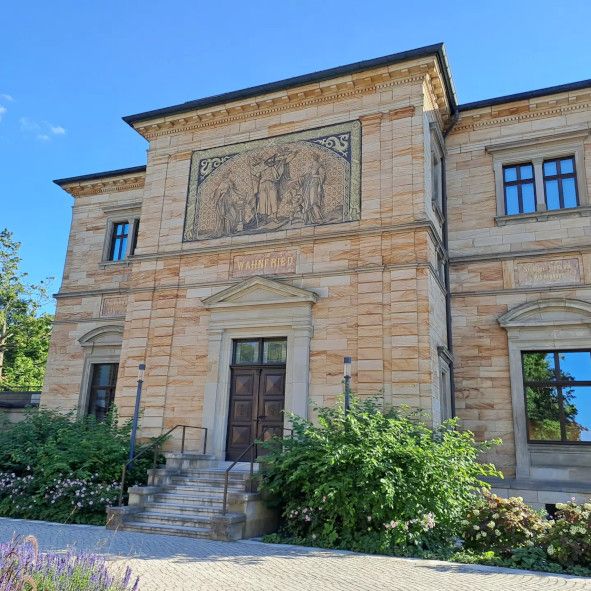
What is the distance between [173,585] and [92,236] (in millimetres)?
16215

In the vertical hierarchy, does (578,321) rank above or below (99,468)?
above

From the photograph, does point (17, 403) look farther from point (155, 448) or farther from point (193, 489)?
point (193, 489)

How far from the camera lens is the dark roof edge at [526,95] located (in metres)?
15.4

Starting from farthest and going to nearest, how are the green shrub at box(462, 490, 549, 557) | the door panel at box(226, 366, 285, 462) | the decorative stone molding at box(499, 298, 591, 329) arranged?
the decorative stone molding at box(499, 298, 591, 329)
the door panel at box(226, 366, 285, 462)
the green shrub at box(462, 490, 549, 557)

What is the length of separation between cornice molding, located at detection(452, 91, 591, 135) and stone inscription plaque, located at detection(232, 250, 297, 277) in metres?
6.57

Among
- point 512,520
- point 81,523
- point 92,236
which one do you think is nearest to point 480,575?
point 512,520

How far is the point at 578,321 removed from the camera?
13.8 meters

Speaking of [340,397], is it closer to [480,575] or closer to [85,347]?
[480,575]

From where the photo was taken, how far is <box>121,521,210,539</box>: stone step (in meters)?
9.99

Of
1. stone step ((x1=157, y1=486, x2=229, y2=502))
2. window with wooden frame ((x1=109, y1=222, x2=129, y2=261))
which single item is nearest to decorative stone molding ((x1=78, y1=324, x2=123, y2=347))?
window with wooden frame ((x1=109, y1=222, x2=129, y2=261))

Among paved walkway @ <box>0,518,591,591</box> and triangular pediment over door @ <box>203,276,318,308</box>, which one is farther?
triangular pediment over door @ <box>203,276,318,308</box>

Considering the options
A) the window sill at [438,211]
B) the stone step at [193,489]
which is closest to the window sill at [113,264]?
the stone step at [193,489]

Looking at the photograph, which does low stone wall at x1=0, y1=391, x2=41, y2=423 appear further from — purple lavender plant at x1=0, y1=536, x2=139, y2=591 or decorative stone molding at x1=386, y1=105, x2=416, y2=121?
decorative stone molding at x1=386, y1=105, x2=416, y2=121

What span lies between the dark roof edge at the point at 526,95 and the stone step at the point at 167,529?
13.1 meters
